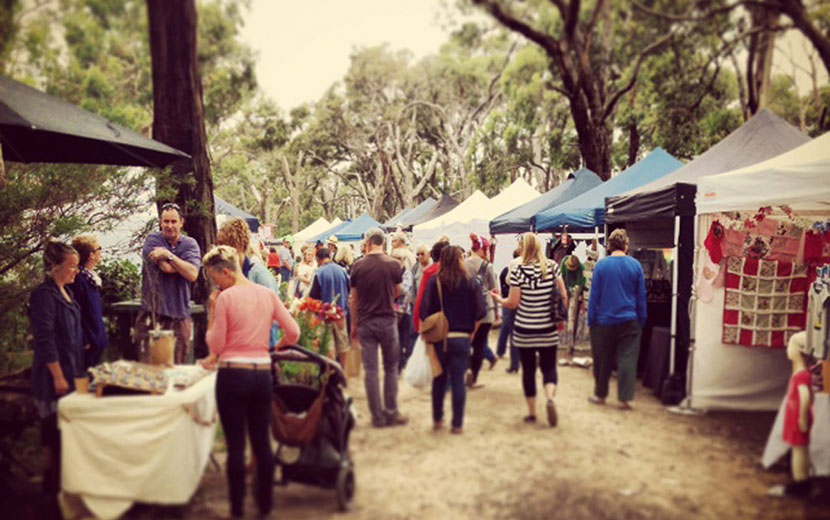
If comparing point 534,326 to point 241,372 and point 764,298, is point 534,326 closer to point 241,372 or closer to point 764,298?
point 764,298

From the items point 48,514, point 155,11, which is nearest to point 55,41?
point 155,11

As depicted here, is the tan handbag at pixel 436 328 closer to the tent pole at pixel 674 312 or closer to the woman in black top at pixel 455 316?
the woman in black top at pixel 455 316

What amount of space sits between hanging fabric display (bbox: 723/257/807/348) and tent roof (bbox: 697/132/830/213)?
912 millimetres

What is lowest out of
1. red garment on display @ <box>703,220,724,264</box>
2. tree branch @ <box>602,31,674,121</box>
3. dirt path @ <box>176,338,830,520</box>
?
dirt path @ <box>176,338,830,520</box>

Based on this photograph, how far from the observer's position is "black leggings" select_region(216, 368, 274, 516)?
3709 millimetres

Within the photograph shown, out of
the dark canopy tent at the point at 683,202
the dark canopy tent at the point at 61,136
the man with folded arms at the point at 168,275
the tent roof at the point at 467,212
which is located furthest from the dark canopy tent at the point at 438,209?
the man with folded arms at the point at 168,275

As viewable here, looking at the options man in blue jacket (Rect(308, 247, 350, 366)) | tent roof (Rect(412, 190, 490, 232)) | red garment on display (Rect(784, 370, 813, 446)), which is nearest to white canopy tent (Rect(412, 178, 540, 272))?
tent roof (Rect(412, 190, 490, 232))

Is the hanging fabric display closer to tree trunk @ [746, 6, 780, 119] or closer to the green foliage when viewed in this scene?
the green foliage

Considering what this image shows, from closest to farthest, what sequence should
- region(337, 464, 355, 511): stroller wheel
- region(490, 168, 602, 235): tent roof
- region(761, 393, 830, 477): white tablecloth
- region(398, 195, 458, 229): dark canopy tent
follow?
region(337, 464, 355, 511): stroller wheel
region(761, 393, 830, 477): white tablecloth
region(490, 168, 602, 235): tent roof
region(398, 195, 458, 229): dark canopy tent

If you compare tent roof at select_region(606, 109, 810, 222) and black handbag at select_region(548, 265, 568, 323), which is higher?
tent roof at select_region(606, 109, 810, 222)

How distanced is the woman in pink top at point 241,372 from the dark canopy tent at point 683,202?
4.83m

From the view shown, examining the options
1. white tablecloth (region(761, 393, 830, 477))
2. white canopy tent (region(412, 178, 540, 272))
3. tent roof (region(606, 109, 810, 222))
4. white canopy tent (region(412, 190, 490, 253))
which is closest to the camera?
white tablecloth (region(761, 393, 830, 477))

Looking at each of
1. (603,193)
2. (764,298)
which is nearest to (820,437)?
(764,298)

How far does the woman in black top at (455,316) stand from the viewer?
18.9 feet
